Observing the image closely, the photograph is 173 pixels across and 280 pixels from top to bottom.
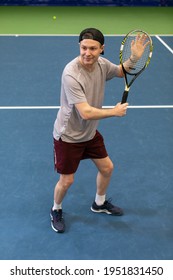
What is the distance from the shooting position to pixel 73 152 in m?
3.06

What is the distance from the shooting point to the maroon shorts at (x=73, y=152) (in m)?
3.04

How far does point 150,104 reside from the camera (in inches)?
215

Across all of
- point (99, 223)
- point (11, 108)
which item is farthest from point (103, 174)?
point (11, 108)

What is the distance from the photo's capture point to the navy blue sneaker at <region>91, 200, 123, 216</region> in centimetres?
356

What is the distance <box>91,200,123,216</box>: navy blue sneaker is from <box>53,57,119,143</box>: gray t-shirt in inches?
32.0

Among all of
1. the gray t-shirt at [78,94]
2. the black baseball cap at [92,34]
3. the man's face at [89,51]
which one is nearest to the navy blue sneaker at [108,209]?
the gray t-shirt at [78,94]

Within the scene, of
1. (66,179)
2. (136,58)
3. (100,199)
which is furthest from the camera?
(100,199)

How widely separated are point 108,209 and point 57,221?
1.69 ft

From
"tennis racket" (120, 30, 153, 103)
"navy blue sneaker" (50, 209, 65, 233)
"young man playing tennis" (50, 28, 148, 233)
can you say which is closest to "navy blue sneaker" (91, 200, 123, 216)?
"young man playing tennis" (50, 28, 148, 233)

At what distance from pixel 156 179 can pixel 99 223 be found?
35.4 inches

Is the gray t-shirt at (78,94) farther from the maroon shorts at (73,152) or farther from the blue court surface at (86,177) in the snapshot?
the blue court surface at (86,177)

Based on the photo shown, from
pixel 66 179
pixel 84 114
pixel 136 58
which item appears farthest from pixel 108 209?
pixel 136 58

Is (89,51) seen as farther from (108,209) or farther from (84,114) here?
(108,209)

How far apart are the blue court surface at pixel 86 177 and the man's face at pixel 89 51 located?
155 cm
